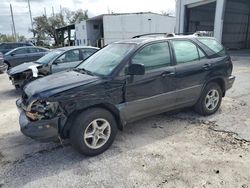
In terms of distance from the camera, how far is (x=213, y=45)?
497cm

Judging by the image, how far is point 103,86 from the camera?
3445 mm

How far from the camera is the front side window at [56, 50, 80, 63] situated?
7.69 meters

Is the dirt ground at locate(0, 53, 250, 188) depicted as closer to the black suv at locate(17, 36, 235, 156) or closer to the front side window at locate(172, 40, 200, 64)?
the black suv at locate(17, 36, 235, 156)

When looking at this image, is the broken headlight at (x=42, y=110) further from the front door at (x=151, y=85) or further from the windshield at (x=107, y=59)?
A: the front door at (x=151, y=85)

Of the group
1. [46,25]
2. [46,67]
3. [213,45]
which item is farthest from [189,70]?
A: [46,25]

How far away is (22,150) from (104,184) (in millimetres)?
1685

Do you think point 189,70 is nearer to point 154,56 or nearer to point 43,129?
point 154,56

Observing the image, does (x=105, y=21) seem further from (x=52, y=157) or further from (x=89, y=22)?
(x=52, y=157)

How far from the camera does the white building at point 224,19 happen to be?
20969 millimetres

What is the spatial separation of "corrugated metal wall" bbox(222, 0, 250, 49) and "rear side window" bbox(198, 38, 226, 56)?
1953 cm

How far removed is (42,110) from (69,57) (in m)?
4.96

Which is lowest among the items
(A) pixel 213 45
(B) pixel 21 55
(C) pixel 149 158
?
(C) pixel 149 158

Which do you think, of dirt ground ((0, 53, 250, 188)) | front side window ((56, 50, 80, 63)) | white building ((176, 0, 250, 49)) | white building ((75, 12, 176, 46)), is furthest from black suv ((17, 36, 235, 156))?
white building ((75, 12, 176, 46))

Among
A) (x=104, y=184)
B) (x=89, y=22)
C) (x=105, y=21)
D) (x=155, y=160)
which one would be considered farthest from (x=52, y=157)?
(x=89, y=22)
